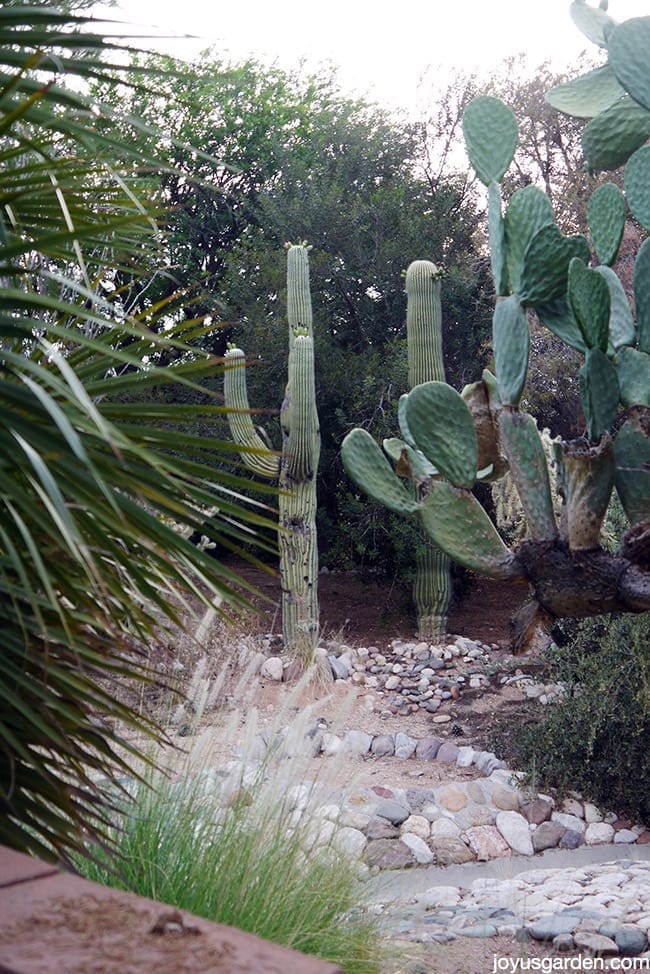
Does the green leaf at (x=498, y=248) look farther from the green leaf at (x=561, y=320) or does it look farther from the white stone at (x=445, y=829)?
the white stone at (x=445, y=829)

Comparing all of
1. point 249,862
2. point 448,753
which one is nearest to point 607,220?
point 249,862

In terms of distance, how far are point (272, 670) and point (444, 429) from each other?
468 cm

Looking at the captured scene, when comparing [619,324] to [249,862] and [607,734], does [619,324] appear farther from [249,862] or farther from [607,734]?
[607,734]

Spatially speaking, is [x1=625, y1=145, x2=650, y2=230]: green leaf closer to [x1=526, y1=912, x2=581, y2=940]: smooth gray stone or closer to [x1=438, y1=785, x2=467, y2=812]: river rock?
[x1=526, y1=912, x2=581, y2=940]: smooth gray stone

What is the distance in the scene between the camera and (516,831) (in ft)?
17.7

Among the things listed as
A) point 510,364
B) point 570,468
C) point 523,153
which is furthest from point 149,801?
point 523,153

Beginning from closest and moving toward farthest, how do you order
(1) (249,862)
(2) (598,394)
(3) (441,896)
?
(1) (249,862) < (2) (598,394) < (3) (441,896)

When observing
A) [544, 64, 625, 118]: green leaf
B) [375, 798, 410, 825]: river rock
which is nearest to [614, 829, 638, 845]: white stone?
[375, 798, 410, 825]: river rock

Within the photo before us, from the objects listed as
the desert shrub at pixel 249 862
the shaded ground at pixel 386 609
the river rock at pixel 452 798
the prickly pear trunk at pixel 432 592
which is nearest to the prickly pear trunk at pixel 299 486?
the shaded ground at pixel 386 609

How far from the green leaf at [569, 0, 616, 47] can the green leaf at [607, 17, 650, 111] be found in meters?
0.68

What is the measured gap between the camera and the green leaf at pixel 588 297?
3.35 metres

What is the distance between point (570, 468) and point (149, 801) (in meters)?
1.78

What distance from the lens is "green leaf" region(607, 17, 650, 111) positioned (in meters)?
3.66

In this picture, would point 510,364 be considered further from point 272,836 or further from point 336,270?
point 336,270
